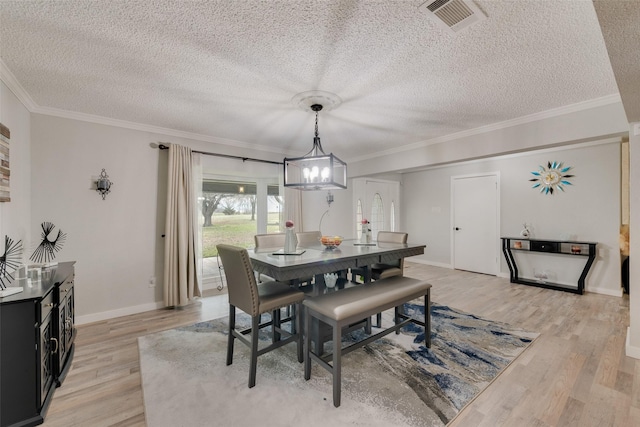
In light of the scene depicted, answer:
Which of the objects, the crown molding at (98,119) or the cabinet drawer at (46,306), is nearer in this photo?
the cabinet drawer at (46,306)

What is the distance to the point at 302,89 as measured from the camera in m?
2.46

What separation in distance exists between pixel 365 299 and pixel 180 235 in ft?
8.80

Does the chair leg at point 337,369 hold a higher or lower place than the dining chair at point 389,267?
lower

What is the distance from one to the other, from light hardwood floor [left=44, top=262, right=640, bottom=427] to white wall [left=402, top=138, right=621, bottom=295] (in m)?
0.70

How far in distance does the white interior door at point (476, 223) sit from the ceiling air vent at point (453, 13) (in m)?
4.44

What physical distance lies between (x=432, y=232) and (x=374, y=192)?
1634 mm

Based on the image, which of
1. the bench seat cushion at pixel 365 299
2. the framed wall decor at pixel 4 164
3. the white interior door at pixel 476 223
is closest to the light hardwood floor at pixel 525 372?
the bench seat cushion at pixel 365 299

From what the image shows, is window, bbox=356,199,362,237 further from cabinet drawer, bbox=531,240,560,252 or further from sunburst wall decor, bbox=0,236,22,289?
sunburst wall decor, bbox=0,236,22,289

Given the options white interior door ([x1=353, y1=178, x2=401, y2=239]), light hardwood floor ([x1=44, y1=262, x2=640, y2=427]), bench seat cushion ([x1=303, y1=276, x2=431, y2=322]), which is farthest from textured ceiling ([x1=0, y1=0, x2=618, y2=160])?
white interior door ([x1=353, y1=178, x2=401, y2=239])

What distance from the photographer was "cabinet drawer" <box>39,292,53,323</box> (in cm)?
171

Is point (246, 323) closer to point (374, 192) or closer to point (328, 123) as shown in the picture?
point (328, 123)

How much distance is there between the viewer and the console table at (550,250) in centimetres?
410

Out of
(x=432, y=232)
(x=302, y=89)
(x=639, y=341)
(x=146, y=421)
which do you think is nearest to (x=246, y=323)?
(x=146, y=421)

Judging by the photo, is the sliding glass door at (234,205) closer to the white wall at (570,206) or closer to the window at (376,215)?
the window at (376,215)
